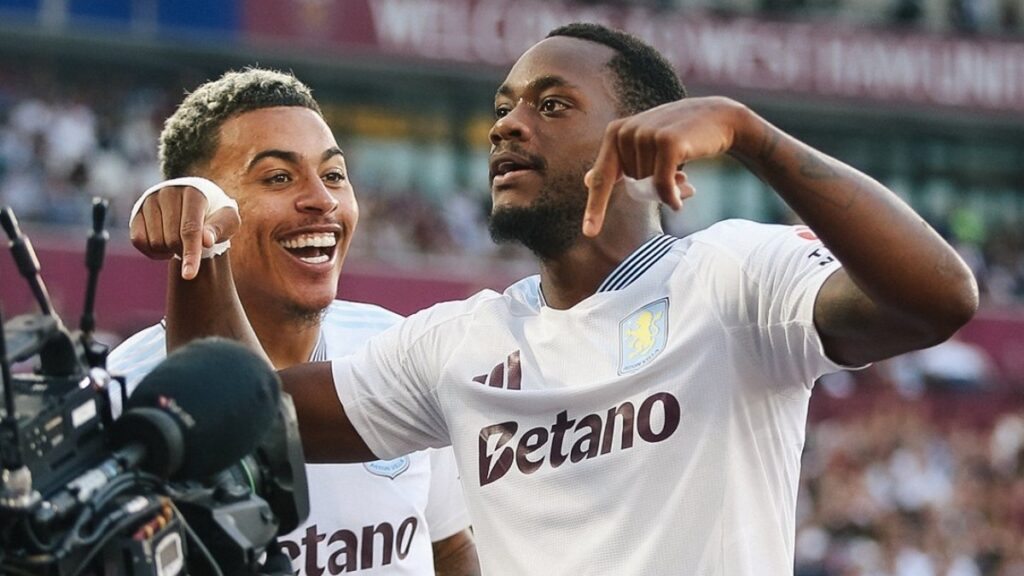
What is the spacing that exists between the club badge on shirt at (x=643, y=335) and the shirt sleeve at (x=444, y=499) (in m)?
1.42

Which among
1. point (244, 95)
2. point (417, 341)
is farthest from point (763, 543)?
point (244, 95)

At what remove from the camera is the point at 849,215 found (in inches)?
115

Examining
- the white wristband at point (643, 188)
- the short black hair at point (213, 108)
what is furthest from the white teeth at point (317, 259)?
the white wristband at point (643, 188)

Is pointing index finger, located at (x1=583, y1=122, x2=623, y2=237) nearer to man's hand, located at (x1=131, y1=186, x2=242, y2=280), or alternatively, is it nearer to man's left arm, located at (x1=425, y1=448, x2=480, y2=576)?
man's hand, located at (x1=131, y1=186, x2=242, y2=280)

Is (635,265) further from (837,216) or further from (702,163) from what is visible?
(702,163)

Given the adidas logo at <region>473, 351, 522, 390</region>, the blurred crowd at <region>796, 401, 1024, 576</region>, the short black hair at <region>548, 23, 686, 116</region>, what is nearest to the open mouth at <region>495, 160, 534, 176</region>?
the short black hair at <region>548, 23, 686, 116</region>

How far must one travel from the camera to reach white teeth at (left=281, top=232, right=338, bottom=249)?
15.0ft

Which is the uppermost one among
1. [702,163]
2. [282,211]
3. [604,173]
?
[604,173]

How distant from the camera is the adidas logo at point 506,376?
3.57 meters

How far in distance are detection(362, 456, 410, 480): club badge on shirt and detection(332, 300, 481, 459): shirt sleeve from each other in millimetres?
586

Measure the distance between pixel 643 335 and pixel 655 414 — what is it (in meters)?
0.18

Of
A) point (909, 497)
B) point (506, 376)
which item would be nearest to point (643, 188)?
point (506, 376)

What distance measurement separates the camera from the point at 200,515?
105 inches

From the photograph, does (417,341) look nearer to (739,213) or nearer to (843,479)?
(843,479)
